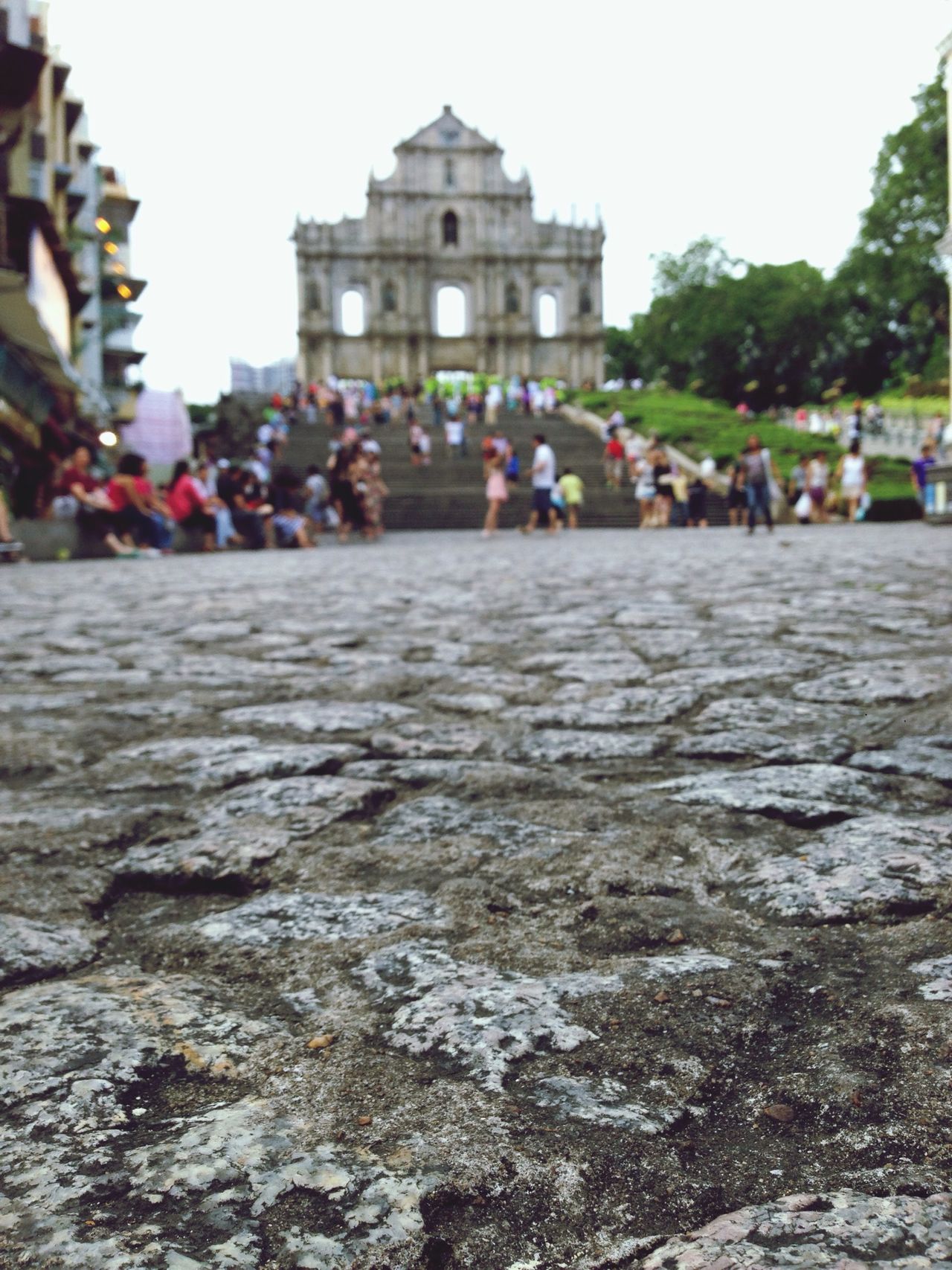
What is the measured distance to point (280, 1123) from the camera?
3.86ft

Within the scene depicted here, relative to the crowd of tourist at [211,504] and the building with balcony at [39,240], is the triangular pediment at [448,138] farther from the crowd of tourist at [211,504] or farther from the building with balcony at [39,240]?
the crowd of tourist at [211,504]

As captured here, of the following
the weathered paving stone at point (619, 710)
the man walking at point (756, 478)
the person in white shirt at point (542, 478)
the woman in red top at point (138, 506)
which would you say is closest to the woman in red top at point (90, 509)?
the woman in red top at point (138, 506)

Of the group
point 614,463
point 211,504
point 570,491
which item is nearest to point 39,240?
point 211,504

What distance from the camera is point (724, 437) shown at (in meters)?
31.0

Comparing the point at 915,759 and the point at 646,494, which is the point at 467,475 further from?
the point at 915,759

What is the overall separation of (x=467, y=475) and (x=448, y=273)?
44.0 meters

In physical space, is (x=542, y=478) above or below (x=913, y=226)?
below

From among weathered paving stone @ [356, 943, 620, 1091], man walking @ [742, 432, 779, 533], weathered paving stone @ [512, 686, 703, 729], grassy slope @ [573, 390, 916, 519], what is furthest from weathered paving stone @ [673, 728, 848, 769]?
grassy slope @ [573, 390, 916, 519]

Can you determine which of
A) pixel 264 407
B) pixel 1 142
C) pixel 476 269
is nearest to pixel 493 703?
pixel 1 142

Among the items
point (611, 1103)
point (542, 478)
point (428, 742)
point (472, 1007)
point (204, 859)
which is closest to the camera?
point (611, 1103)

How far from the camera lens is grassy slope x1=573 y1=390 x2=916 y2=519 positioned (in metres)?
24.9

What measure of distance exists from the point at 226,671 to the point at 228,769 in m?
1.72

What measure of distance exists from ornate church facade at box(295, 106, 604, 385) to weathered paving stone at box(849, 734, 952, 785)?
221 feet

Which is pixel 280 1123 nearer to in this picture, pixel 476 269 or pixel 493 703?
pixel 493 703
